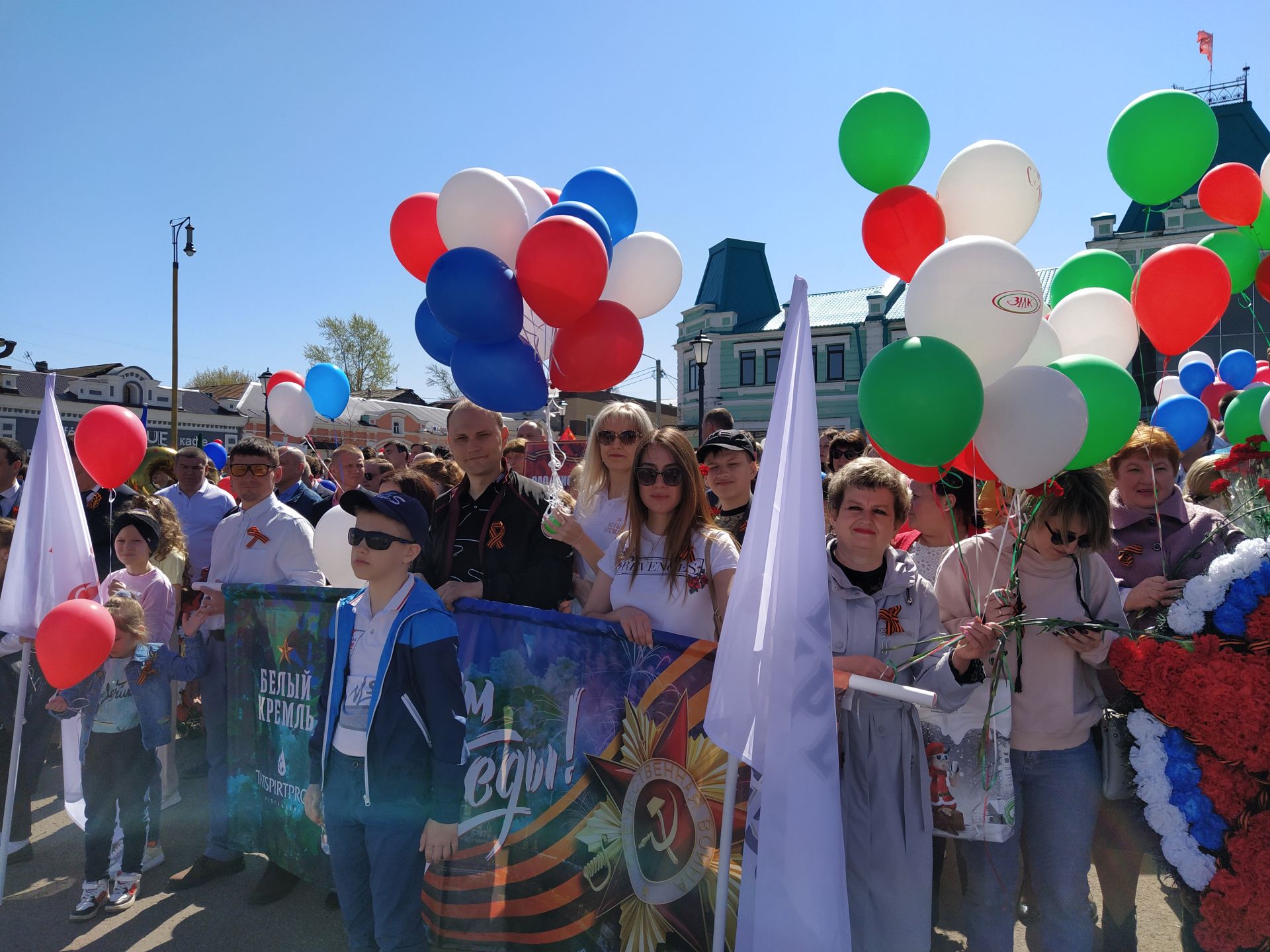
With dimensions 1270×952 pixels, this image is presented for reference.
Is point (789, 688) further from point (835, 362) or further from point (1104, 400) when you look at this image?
point (835, 362)

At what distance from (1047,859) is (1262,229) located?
374 cm

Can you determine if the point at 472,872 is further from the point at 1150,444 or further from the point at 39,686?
the point at 1150,444

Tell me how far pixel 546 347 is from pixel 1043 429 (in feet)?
7.18

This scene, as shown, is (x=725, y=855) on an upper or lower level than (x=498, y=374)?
lower

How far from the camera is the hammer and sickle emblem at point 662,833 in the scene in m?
2.81

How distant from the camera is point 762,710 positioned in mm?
2197

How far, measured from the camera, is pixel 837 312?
3006 centimetres

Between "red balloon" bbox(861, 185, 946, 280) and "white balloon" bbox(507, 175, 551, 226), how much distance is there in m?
1.60

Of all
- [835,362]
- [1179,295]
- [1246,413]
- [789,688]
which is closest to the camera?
[789,688]

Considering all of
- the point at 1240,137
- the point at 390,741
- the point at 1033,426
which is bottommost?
the point at 390,741

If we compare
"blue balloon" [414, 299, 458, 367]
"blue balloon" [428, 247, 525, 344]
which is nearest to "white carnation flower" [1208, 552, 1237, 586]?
"blue balloon" [428, 247, 525, 344]

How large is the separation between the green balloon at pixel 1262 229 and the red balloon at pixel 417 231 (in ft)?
14.3

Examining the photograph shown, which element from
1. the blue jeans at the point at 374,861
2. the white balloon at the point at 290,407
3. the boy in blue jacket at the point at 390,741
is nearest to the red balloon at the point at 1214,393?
the boy in blue jacket at the point at 390,741

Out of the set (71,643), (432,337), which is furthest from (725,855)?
(432,337)
